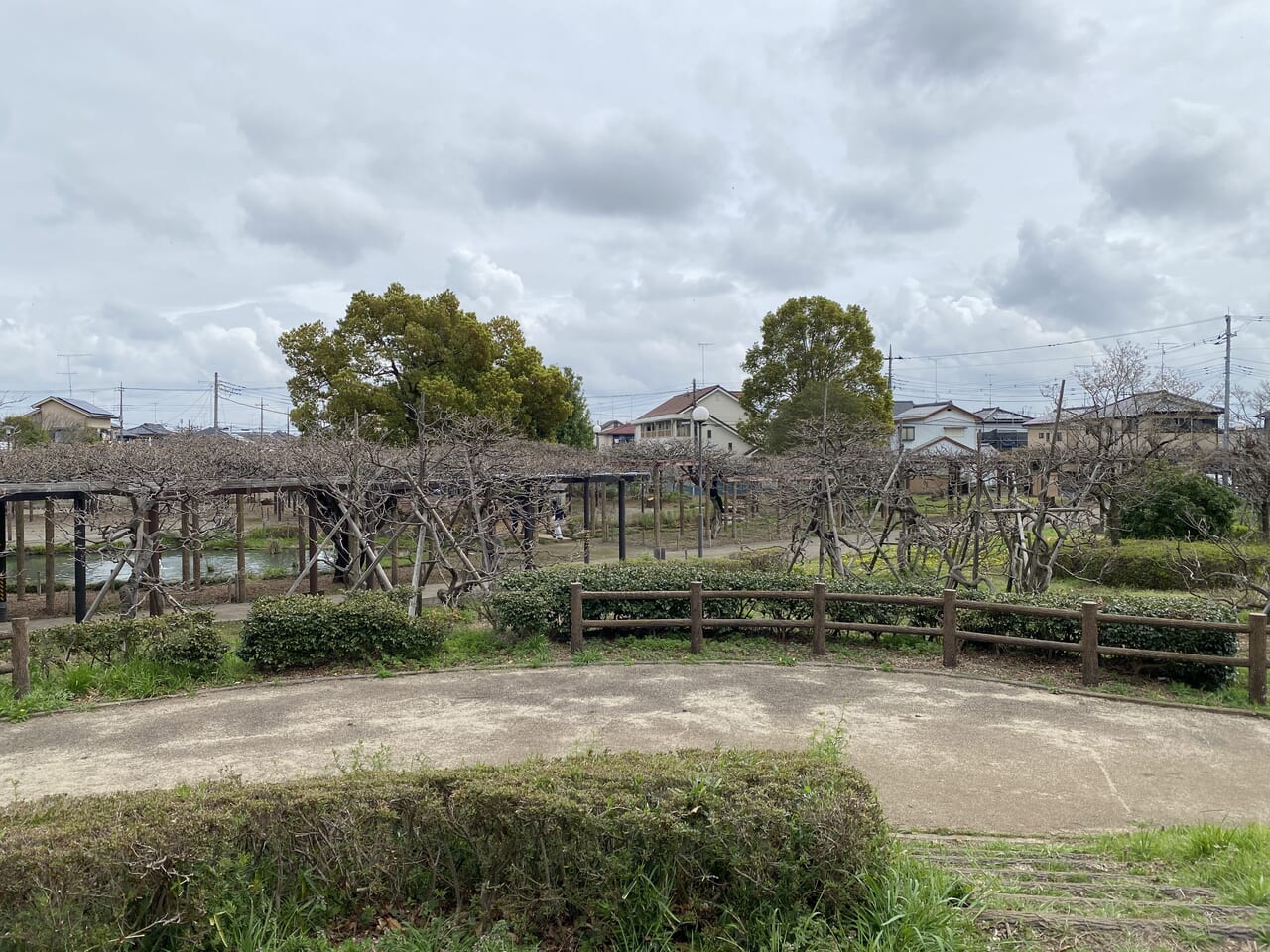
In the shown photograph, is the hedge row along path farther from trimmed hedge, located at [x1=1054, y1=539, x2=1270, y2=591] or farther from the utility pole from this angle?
the utility pole

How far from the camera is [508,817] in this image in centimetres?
385

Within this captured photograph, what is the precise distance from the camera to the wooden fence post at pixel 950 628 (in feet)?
30.5

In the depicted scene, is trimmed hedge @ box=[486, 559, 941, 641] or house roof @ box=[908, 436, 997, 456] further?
house roof @ box=[908, 436, 997, 456]

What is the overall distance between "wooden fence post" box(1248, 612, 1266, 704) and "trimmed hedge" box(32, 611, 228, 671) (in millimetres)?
10013

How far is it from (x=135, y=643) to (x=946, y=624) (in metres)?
8.58

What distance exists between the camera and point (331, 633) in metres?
9.30

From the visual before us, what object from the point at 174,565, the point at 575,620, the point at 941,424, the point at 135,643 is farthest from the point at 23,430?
the point at 941,424

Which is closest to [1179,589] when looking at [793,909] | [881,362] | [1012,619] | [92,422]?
[1012,619]

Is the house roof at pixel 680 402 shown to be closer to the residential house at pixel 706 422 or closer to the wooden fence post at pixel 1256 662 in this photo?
the residential house at pixel 706 422

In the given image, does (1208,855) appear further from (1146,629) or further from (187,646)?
(187,646)


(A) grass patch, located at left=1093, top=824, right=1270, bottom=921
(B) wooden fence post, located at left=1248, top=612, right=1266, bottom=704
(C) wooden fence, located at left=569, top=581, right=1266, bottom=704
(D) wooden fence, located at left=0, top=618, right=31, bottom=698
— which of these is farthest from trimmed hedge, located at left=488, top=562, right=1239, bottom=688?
(D) wooden fence, located at left=0, top=618, right=31, bottom=698

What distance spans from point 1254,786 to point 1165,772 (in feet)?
1.71

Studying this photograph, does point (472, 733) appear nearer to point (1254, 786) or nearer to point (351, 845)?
point (351, 845)

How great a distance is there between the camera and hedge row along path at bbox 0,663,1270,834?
5859 millimetres
